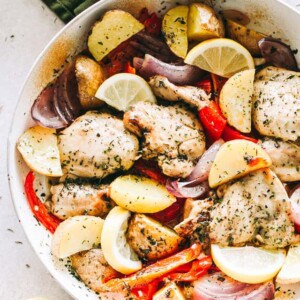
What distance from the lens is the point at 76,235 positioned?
3.03 meters

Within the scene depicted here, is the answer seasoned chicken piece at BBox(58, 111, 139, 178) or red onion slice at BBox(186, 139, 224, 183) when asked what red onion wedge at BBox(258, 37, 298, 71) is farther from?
seasoned chicken piece at BBox(58, 111, 139, 178)

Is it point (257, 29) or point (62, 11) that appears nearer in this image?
point (257, 29)

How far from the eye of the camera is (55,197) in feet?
10.2

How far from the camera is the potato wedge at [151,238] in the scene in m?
3.01

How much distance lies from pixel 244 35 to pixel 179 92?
0.43m

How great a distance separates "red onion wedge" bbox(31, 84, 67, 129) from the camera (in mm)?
3061

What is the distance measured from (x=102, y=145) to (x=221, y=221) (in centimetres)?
67

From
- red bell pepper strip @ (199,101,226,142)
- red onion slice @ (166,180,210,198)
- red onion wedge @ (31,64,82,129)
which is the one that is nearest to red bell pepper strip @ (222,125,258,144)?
red bell pepper strip @ (199,101,226,142)

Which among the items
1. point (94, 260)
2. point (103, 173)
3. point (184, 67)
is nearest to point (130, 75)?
point (184, 67)

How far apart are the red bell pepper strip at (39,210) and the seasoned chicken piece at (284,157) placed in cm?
110

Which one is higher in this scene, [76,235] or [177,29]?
[177,29]

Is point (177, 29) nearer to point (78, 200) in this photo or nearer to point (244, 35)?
point (244, 35)

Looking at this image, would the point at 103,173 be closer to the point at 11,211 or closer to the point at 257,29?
the point at 11,211

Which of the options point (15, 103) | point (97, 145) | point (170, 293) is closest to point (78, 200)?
point (97, 145)
